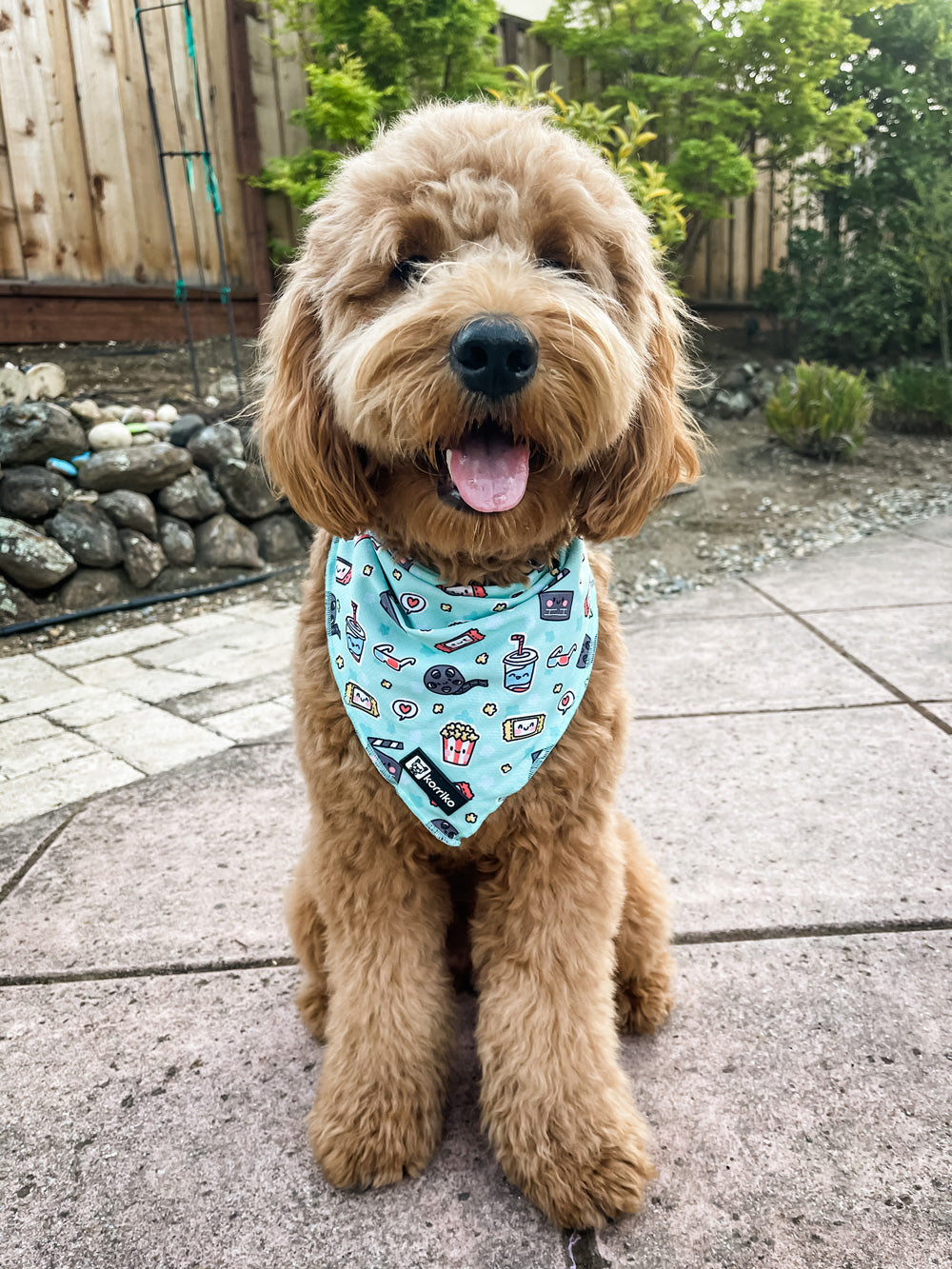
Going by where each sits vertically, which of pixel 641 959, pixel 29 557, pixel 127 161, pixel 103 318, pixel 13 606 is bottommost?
pixel 13 606

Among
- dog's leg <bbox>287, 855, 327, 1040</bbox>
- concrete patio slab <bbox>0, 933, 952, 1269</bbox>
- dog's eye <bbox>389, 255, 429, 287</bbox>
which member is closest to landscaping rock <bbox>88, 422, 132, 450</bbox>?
concrete patio slab <bbox>0, 933, 952, 1269</bbox>

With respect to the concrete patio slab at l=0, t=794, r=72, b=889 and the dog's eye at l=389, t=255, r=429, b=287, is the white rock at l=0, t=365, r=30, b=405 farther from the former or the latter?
the dog's eye at l=389, t=255, r=429, b=287

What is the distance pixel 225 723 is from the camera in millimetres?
3756

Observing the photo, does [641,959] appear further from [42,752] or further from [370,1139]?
[42,752]

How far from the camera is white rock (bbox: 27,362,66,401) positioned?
218 inches

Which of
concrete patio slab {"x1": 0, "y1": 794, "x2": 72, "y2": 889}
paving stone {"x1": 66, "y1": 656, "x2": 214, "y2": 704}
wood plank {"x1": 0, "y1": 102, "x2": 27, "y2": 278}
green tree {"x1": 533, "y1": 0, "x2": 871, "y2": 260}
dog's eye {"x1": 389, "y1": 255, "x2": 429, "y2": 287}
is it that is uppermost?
green tree {"x1": 533, "y1": 0, "x2": 871, "y2": 260}

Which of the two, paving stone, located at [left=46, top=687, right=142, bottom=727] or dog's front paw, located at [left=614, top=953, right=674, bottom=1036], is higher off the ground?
dog's front paw, located at [left=614, top=953, right=674, bottom=1036]

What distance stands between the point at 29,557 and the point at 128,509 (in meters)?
0.63

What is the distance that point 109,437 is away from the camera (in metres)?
5.46

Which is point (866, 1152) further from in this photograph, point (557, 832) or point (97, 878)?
point (97, 878)

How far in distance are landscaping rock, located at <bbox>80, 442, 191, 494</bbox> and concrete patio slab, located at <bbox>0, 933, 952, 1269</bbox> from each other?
3760mm

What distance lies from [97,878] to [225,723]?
1.12 metres

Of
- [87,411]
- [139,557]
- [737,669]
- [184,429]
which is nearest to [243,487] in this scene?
[184,429]

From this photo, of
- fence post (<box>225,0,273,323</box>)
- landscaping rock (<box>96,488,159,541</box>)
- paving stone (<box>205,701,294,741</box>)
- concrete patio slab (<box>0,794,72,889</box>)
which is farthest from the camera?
fence post (<box>225,0,273,323</box>)
